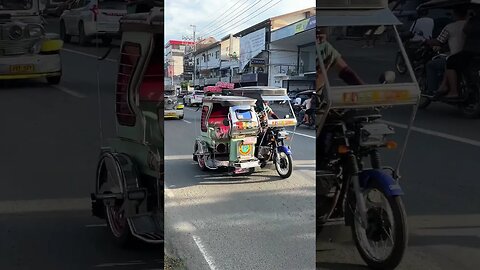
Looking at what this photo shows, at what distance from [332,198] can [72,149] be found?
0.98 meters

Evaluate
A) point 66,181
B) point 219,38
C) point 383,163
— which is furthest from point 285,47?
point 66,181

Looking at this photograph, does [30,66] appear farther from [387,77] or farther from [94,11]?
[387,77]

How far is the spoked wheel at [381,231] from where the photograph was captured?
5.97 ft

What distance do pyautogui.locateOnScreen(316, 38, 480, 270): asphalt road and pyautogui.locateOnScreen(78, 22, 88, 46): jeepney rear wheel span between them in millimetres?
1136

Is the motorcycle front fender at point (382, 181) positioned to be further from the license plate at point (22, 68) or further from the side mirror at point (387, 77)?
the license plate at point (22, 68)

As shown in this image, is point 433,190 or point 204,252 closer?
point 204,252

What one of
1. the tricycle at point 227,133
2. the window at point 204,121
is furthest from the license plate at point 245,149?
the window at point 204,121

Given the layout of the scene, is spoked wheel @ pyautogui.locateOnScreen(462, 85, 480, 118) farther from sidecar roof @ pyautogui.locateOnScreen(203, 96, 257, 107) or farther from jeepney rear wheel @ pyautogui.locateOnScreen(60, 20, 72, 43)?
jeepney rear wheel @ pyautogui.locateOnScreen(60, 20, 72, 43)

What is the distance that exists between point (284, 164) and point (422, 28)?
2.44 feet

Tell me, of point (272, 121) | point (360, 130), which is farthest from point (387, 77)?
point (272, 121)

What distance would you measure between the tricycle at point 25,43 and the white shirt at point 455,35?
4.71 feet

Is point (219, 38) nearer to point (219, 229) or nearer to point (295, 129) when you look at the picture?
point (295, 129)

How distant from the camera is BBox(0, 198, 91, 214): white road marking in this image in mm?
1759

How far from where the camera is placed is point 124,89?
1.77 m
